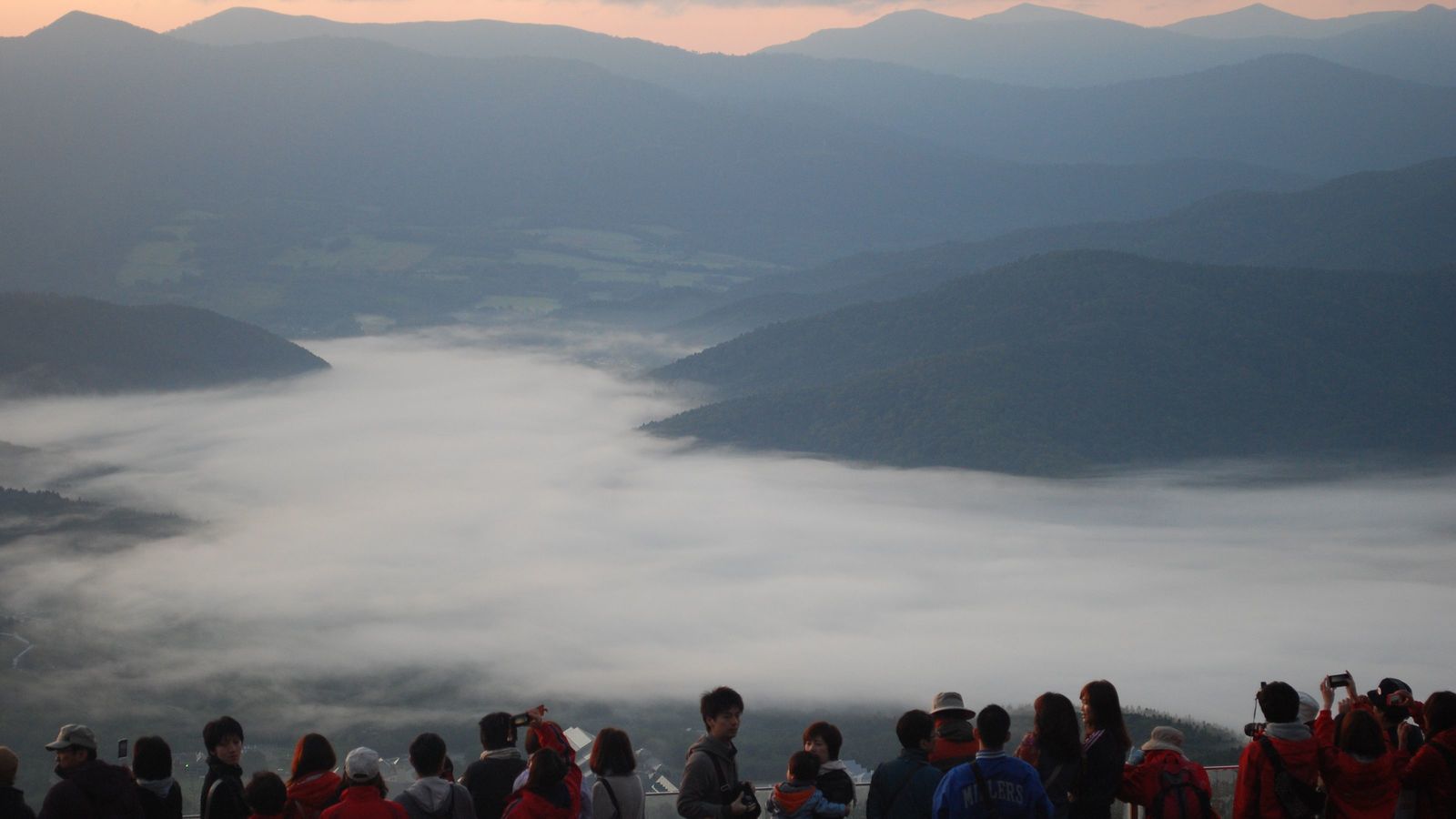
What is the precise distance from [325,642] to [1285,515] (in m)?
131

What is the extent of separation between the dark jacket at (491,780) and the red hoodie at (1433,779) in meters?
7.92

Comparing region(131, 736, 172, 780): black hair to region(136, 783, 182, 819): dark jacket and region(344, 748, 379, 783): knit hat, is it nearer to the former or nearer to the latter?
region(136, 783, 182, 819): dark jacket

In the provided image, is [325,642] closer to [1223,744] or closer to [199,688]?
[199,688]

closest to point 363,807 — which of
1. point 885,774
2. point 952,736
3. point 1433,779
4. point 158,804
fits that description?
point 158,804

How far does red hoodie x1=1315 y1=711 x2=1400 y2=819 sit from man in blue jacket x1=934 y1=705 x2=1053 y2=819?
2.84 metres

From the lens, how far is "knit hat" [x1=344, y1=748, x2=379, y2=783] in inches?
448

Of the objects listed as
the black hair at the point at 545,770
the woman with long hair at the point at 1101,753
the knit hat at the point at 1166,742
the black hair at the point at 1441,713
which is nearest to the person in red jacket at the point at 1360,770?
the black hair at the point at 1441,713

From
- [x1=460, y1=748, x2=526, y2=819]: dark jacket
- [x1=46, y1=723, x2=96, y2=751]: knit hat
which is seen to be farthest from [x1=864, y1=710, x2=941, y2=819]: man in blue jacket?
[x1=46, y1=723, x2=96, y2=751]: knit hat

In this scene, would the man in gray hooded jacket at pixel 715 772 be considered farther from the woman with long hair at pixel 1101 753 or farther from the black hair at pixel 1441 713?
the black hair at pixel 1441 713

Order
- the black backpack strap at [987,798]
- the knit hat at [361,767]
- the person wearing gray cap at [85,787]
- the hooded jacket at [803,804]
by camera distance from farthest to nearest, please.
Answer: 1. the hooded jacket at [803,804]
2. the person wearing gray cap at [85,787]
3. the knit hat at [361,767]
4. the black backpack strap at [987,798]

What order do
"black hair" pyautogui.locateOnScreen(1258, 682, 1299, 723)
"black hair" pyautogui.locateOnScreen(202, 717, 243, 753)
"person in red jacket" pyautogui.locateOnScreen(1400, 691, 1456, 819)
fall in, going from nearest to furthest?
"black hair" pyautogui.locateOnScreen(1258, 682, 1299, 723)
"black hair" pyautogui.locateOnScreen(202, 717, 243, 753)
"person in red jacket" pyautogui.locateOnScreen(1400, 691, 1456, 819)

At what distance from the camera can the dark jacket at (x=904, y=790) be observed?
39.1ft

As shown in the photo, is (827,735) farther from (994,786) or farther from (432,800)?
(432,800)

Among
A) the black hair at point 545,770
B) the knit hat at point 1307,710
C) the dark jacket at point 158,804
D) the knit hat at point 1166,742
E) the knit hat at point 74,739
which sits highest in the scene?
the knit hat at point 1307,710
